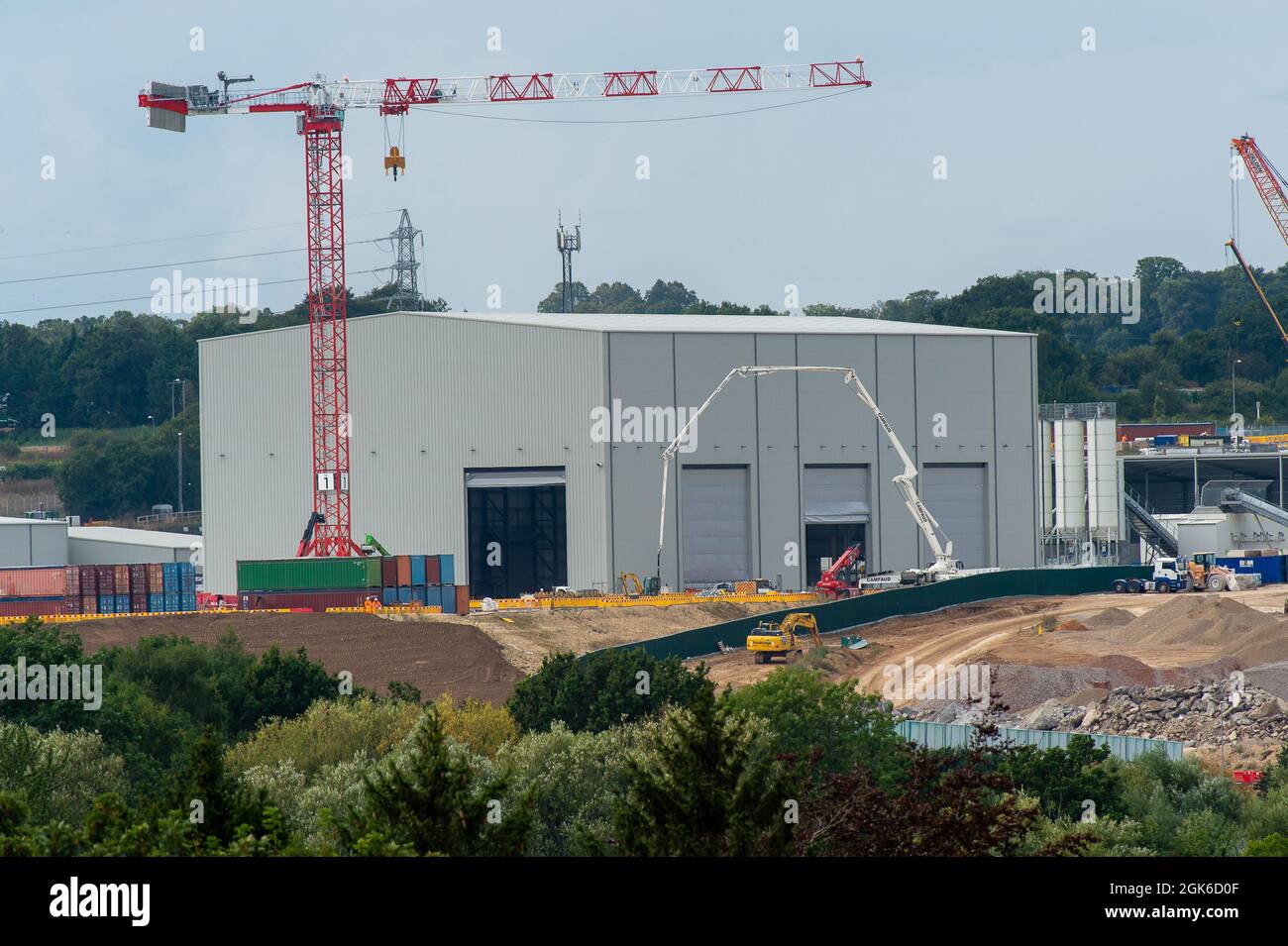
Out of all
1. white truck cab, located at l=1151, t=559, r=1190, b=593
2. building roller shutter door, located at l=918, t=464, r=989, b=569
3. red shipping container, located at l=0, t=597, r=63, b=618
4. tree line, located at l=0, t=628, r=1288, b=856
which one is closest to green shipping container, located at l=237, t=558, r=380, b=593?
red shipping container, located at l=0, t=597, r=63, b=618

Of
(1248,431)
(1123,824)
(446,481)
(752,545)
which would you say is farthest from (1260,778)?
(1248,431)

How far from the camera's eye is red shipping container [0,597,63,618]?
249ft

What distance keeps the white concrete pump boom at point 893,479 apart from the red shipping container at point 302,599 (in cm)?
1412

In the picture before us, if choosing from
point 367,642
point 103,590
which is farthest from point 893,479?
point 103,590

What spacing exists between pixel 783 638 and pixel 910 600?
40.0 feet

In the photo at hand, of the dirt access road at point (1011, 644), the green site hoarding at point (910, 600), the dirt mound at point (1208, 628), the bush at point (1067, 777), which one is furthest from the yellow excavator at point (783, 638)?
the bush at point (1067, 777)

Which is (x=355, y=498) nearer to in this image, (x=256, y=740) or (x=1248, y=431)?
(x=256, y=740)

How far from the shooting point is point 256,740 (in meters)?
45.4

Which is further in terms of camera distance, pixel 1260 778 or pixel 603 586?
pixel 603 586

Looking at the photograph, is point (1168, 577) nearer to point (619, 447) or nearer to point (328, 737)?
point (619, 447)

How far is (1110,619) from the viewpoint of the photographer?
240ft

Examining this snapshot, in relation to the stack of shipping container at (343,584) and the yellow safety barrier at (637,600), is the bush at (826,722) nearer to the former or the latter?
the yellow safety barrier at (637,600)
